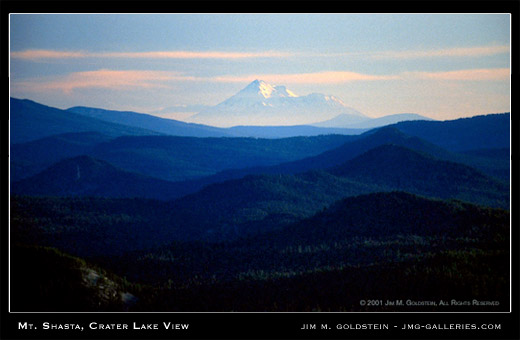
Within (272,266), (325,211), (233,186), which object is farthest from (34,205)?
(272,266)

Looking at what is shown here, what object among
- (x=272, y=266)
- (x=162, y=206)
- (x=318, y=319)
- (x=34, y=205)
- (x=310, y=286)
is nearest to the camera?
(x=318, y=319)

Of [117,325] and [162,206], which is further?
[162,206]

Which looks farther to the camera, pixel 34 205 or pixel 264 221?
pixel 34 205

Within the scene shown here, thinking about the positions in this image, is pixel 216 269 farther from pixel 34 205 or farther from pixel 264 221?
pixel 34 205
